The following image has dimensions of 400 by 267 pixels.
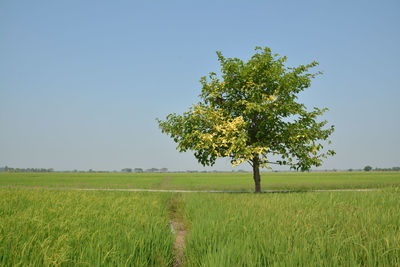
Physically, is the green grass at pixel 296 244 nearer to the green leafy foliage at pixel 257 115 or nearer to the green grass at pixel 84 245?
the green grass at pixel 84 245

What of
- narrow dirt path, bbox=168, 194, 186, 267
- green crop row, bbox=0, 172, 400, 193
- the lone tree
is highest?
the lone tree

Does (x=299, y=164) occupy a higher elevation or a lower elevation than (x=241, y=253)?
higher

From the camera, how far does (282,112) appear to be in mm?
16062

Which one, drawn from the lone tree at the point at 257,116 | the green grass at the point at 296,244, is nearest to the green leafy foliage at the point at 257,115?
the lone tree at the point at 257,116

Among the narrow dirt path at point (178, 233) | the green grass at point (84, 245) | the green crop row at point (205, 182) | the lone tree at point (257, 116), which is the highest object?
the lone tree at point (257, 116)

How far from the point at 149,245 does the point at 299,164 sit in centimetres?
1363

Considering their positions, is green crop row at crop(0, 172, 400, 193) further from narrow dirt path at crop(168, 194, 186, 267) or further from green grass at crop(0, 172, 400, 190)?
narrow dirt path at crop(168, 194, 186, 267)

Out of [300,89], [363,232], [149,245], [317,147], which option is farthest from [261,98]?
[149,245]

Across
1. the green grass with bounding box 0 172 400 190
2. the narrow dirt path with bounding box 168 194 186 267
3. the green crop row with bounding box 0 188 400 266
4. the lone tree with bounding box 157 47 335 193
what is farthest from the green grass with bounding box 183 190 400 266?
the green grass with bounding box 0 172 400 190

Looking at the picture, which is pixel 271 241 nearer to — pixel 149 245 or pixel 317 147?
pixel 149 245

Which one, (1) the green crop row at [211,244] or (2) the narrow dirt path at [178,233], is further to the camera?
(2) the narrow dirt path at [178,233]

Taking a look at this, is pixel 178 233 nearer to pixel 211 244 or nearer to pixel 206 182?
pixel 211 244

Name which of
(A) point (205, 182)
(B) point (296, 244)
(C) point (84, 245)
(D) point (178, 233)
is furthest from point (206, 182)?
(B) point (296, 244)

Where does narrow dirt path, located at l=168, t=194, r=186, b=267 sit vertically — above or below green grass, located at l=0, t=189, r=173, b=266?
below
